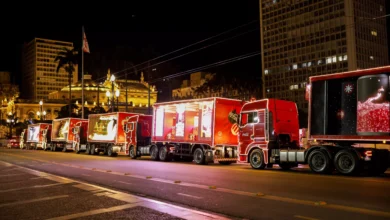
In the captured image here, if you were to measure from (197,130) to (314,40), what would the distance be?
95.2 m

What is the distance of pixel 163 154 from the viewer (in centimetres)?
2598

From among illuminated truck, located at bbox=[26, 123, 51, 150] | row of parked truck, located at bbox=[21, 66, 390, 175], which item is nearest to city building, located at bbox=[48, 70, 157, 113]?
illuminated truck, located at bbox=[26, 123, 51, 150]

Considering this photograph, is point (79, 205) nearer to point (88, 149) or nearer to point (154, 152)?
point (154, 152)

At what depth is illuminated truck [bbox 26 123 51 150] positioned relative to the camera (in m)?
50.0

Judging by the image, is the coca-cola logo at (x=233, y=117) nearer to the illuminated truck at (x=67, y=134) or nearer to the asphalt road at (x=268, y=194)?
the asphalt road at (x=268, y=194)

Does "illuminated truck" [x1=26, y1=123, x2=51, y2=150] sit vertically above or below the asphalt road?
above

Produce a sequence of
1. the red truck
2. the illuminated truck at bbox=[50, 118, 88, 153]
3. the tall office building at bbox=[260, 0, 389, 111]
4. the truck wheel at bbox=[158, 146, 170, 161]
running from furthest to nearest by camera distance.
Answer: the tall office building at bbox=[260, 0, 389, 111], the illuminated truck at bbox=[50, 118, 88, 153], the truck wheel at bbox=[158, 146, 170, 161], the red truck

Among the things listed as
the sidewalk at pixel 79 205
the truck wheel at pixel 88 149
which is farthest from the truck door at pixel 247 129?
the truck wheel at pixel 88 149

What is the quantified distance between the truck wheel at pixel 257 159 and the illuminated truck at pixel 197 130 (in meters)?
2.51

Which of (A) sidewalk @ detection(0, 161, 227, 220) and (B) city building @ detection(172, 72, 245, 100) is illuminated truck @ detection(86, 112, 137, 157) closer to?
(A) sidewalk @ detection(0, 161, 227, 220)

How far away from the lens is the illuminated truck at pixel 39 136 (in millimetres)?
49969

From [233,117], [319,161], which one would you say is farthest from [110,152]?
[319,161]

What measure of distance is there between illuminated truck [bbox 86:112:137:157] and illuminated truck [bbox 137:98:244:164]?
572 cm

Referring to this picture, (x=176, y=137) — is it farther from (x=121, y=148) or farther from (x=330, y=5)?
(x=330, y=5)
